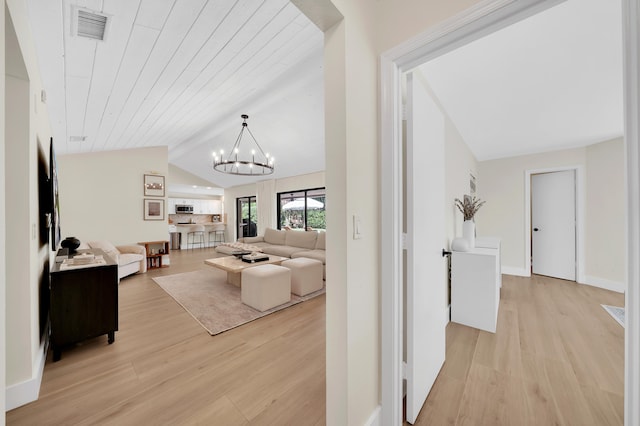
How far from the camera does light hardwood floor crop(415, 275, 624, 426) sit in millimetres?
1416

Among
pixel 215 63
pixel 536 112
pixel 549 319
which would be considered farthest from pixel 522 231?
pixel 215 63

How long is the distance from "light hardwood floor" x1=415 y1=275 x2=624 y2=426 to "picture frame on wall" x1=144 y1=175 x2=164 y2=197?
630cm

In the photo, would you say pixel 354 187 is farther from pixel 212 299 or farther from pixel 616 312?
pixel 616 312

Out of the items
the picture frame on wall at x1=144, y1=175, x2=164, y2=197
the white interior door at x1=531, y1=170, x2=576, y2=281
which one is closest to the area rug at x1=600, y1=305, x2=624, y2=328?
the white interior door at x1=531, y1=170, x2=576, y2=281

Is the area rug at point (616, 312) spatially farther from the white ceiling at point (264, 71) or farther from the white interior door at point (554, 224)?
the white ceiling at point (264, 71)

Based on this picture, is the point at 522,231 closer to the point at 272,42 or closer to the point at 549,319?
the point at 549,319

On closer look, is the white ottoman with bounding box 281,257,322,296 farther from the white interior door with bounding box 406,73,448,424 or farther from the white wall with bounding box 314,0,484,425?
the white wall with bounding box 314,0,484,425

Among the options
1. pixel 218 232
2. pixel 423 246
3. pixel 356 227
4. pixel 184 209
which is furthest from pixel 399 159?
pixel 218 232

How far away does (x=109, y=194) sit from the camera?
496 cm

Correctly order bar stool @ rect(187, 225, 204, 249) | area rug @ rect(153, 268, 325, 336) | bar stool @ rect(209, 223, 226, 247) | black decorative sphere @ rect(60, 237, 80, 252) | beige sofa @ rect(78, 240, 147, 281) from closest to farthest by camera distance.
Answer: area rug @ rect(153, 268, 325, 336), black decorative sphere @ rect(60, 237, 80, 252), beige sofa @ rect(78, 240, 147, 281), bar stool @ rect(187, 225, 204, 249), bar stool @ rect(209, 223, 226, 247)

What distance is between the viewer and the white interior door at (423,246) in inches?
53.2

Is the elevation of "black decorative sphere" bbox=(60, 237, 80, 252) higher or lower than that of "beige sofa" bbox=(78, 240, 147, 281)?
higher

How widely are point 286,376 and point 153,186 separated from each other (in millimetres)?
5533

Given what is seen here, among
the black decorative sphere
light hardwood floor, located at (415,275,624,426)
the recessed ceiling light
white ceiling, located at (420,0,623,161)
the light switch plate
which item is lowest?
light hardwood floor, located at (415,275,624,426)
